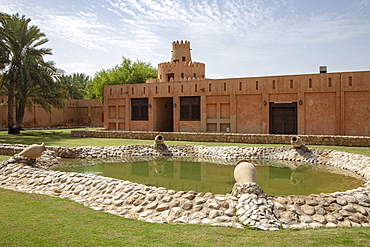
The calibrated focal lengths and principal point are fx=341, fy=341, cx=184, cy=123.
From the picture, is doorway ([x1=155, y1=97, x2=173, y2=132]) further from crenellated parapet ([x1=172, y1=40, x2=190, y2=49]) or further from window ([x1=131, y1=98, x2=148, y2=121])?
crenellated parapet ([x1=172, y1=40, x2=190, y2=49])

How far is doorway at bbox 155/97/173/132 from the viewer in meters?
28.9

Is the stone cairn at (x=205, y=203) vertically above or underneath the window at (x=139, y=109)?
underneath

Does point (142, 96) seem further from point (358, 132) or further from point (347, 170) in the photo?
point (347, 170)

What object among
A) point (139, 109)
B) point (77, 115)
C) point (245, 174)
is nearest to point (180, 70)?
point (139, 109)

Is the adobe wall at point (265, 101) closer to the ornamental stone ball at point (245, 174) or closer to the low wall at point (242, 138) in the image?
the low wall at point (242, 138)

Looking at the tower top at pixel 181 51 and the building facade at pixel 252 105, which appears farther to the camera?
the tower top at pixel 181 51

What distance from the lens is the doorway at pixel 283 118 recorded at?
77.7 ft

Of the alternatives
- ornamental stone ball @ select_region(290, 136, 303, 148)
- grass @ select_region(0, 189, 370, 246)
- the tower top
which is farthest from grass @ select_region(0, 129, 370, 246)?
the tower top

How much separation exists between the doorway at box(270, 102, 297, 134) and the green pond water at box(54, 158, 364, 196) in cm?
829

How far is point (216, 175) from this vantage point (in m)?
13.1

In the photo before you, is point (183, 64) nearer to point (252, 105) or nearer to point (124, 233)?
point (252, 105)

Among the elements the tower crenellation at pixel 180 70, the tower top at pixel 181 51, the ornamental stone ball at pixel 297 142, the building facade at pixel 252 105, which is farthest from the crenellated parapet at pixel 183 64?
the ornamental stone ball at pixel 297 142

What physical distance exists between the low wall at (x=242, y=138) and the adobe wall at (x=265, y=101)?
3834 mm

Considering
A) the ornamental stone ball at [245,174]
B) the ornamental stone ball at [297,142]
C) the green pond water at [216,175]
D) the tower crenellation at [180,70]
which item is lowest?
the green pond water at [216,175]
